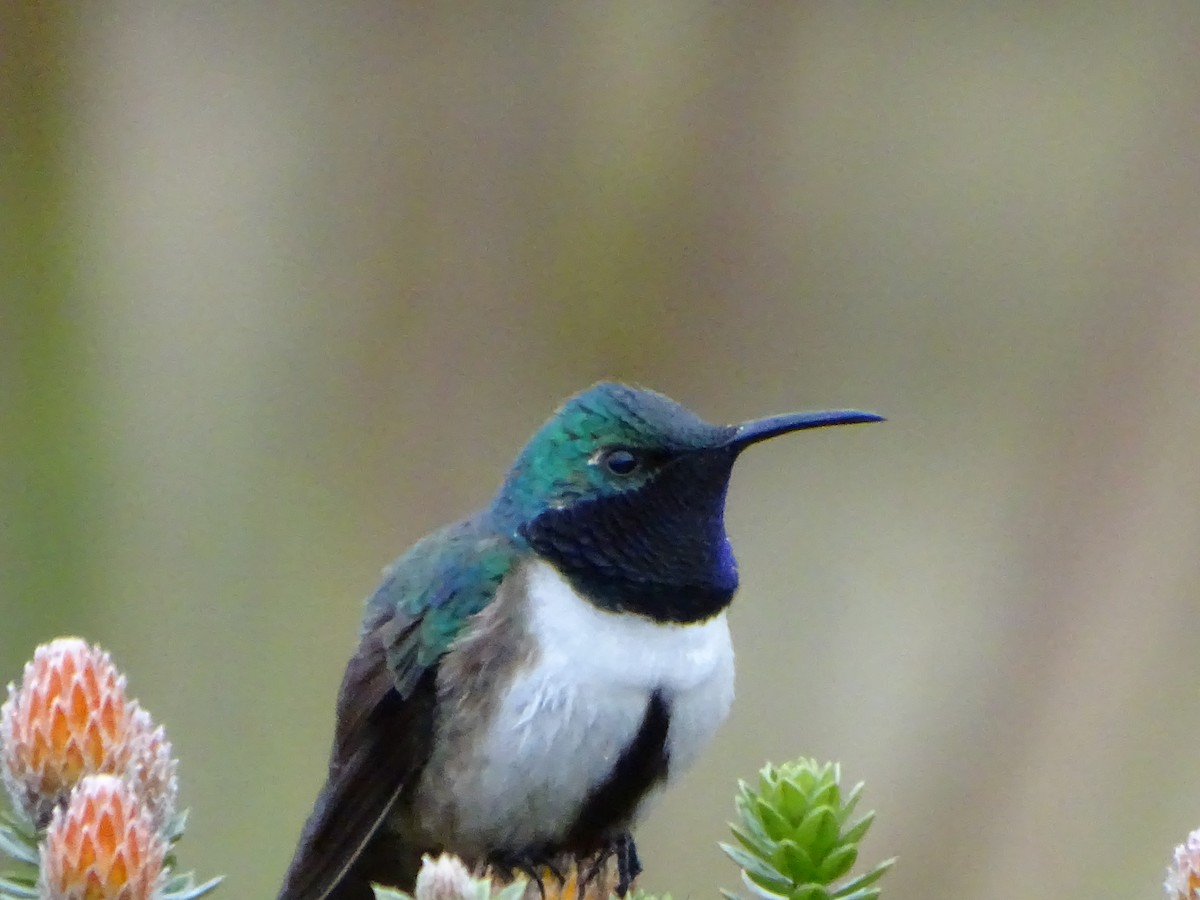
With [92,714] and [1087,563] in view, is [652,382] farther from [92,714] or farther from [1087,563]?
[92,714]

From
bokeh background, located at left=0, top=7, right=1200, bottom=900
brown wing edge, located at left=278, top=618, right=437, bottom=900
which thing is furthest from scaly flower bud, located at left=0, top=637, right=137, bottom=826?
bokeh background, located at left=0, top=7, right=1200, bottom=900

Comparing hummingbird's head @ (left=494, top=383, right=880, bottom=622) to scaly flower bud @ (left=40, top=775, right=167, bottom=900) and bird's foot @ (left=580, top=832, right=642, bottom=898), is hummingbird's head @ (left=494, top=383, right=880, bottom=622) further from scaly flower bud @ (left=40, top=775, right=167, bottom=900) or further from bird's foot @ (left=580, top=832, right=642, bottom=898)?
scaly flower bud @ (left=40, top=775, right=167, bottom=900)

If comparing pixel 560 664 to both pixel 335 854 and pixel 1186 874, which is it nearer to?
pixel 335 854

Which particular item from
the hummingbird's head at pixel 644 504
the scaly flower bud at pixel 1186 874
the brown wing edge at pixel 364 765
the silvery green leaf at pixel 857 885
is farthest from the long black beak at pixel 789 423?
the scaly flower bud at pixel 1186 874

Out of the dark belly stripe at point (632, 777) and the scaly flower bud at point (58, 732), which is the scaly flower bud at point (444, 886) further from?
the dark belly stripe at point (632, 777)

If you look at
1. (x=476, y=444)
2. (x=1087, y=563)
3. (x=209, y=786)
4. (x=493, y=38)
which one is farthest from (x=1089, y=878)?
(x=493, y=38)

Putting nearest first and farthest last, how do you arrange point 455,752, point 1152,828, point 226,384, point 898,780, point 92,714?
point 92,714 → point 455,752 → point 1152,828 → point 898,780 → point 226,384
